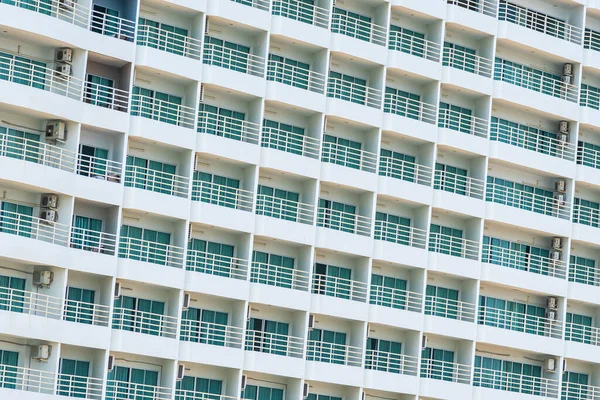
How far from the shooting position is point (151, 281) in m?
55.6

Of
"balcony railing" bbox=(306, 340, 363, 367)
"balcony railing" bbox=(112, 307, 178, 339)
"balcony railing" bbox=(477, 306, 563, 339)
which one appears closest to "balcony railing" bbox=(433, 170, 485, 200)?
"balcony railing" bbox=(477, 306, 563, 339)

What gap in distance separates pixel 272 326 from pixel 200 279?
407cm

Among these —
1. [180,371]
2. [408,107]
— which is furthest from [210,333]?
[408,107]

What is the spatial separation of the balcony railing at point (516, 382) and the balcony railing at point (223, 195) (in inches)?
481

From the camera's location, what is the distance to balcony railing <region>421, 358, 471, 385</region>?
6294 centimetres

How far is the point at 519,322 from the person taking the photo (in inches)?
2589

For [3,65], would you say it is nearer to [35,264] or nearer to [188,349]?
[35,264]

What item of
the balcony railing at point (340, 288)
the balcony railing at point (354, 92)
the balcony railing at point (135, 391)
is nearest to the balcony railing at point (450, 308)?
the balcony railing at point (340, 288)

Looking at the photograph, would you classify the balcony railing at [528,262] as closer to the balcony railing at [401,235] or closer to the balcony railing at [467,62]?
the balcony railing at [401,235]

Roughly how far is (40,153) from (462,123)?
18.3 m

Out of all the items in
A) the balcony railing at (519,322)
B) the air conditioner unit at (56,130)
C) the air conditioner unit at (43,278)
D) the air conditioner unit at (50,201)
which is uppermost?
the air conditioner unit at (56,130)

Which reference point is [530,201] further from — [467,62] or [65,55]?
[65,55]

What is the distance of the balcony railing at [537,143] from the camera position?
6675 centimetres

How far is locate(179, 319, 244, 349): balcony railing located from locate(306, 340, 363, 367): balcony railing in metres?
3.49
